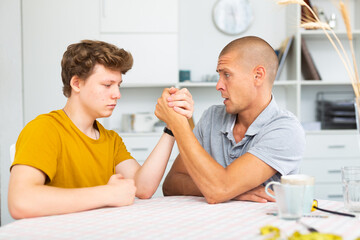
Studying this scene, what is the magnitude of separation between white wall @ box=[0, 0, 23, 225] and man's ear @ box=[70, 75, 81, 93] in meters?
2.08

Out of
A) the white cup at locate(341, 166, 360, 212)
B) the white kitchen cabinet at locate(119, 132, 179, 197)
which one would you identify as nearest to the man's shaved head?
the white cup at locate(341, 166, 360, 212)

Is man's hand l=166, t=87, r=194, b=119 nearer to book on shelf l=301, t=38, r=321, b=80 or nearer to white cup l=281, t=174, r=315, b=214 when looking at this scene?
white cup l=281, t=174, r=315, b=214

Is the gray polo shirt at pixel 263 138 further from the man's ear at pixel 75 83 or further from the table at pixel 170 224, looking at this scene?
the man's ear at pixel 75 83

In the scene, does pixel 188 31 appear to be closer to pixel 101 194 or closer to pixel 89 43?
pixel 89 43

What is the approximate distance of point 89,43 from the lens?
1560 mm

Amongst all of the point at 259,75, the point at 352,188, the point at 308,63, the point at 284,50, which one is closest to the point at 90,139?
the point at 259,75

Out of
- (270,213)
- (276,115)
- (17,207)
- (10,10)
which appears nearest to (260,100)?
(276,115)

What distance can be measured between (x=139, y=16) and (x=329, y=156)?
6.29 ft

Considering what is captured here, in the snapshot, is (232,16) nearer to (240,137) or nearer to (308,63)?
(308,63)

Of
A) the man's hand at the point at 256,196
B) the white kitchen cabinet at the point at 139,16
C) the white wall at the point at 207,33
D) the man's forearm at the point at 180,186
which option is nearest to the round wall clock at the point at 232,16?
the white wall at the point at 207,33

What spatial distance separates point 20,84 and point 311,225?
9.60 feet

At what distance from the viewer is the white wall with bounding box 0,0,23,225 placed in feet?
11.1

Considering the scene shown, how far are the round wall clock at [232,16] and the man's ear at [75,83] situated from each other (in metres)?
2.44

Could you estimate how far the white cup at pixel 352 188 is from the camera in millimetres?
1201
